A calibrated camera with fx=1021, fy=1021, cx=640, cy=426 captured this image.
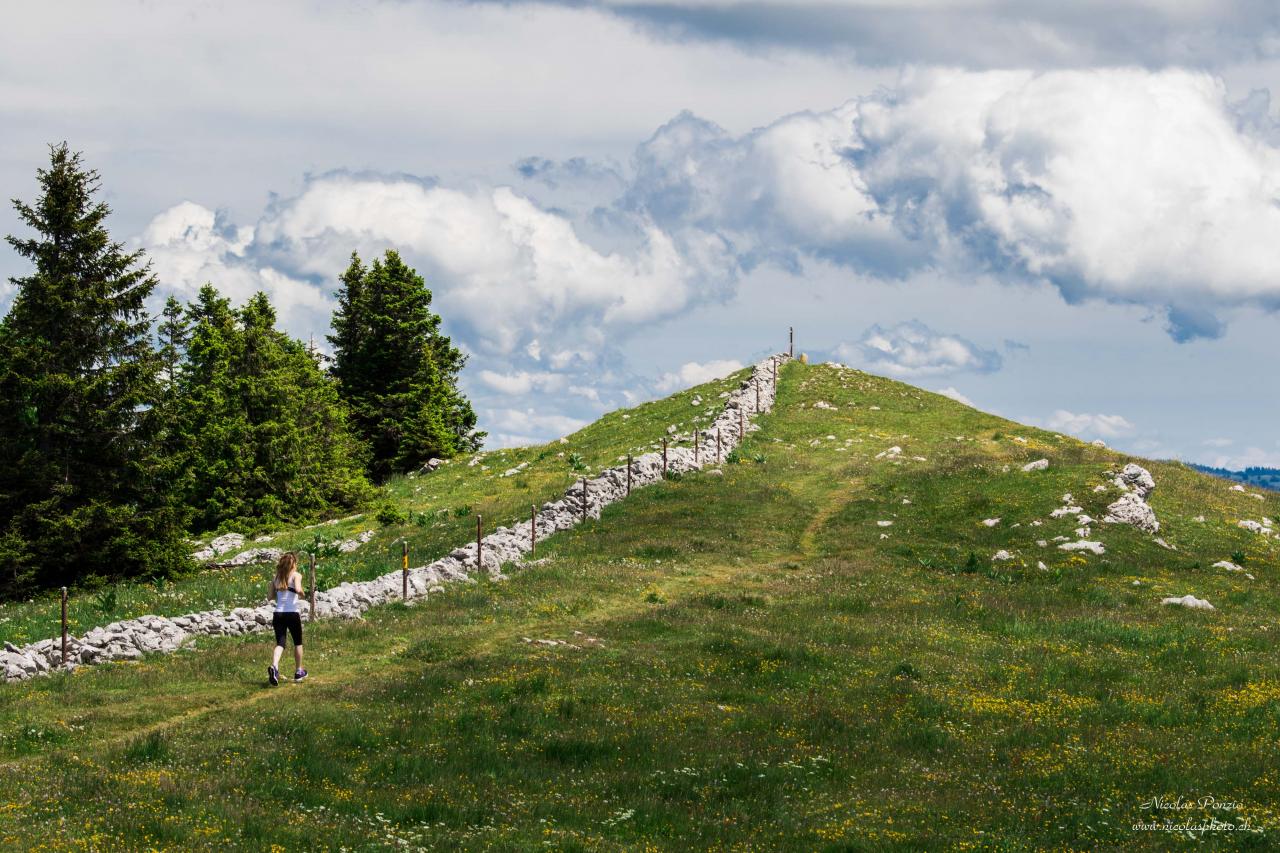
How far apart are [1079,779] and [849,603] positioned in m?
13.5

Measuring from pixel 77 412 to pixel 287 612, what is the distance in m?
24.0

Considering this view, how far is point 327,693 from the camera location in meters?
20.0

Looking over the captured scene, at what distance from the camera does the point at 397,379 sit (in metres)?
77.4

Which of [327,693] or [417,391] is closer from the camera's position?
[327,693]

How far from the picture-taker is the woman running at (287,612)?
68.3ft

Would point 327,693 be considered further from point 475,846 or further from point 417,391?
point 417,391

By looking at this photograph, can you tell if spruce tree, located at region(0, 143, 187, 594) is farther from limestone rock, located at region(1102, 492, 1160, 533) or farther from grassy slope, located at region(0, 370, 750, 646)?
limestone rock, located at region(1102, 492, 1160, 533)

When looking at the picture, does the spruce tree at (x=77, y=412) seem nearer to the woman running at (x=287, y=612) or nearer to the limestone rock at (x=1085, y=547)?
the woman running at (x=287, y=612)

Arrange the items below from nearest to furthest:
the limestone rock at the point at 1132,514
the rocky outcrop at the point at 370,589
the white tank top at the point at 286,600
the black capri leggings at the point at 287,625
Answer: the black capri leggings at the point at 287,625, the white tank top at the point at 286,600, the rocky outcrop at the point at 370,589, the limestone rock at the point at 1132,514

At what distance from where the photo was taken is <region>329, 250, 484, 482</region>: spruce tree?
74.6 m

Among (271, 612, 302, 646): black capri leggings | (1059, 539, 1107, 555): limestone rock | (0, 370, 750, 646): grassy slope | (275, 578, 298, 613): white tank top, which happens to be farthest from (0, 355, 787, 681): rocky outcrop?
(1059, 539, 1107, 555): limestone rock

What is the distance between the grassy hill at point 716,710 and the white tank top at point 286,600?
156cm

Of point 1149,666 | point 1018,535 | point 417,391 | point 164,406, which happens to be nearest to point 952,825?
point 1149,666

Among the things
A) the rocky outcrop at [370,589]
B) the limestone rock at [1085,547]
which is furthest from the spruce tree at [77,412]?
the limestone rock at [1085,547]
